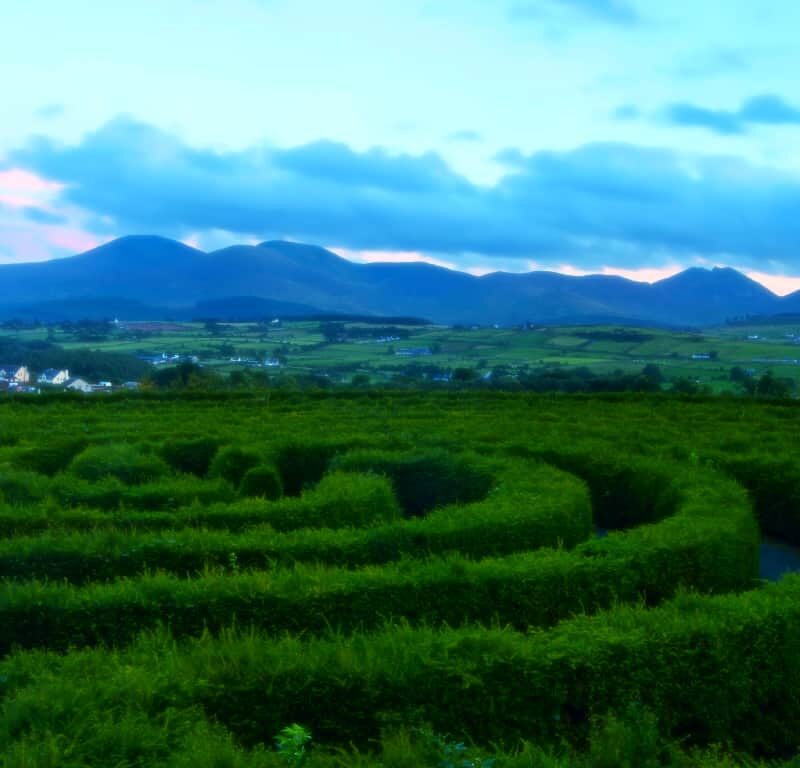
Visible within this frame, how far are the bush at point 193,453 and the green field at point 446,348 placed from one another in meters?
23.9

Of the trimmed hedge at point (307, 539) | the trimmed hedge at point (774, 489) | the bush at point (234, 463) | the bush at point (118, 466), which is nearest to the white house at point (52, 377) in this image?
the bush at point (118, 466)

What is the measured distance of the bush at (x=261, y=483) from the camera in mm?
18250

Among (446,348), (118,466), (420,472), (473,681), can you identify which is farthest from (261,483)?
(446,348)

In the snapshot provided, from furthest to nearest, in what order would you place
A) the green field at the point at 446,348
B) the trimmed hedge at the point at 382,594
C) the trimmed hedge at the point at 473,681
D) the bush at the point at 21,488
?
the green field at the point at 446,348 < the bush at the point at 21,488 < the trimmed hedge at the point at 382,594 < the trimmed hedge at the point at 473,681

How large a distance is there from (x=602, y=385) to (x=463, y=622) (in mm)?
28276

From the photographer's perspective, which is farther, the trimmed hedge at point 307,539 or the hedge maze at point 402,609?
the trimmed hedge at point 307,539

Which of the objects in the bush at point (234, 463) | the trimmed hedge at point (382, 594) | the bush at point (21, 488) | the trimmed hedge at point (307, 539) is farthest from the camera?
the bush at point (234, 463)

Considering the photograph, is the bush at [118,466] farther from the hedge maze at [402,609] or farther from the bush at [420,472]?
the bush at [420,472]

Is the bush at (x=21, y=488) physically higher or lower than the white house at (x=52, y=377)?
lower

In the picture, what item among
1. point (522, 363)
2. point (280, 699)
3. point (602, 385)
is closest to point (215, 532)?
point (280, 699)

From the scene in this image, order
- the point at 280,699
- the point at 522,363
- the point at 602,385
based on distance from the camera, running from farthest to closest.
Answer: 1. the point at 522,363
2. the point at 602,385
3. the point at 280,699

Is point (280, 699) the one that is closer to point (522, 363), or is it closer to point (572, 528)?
point (572, 528)

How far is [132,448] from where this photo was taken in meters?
20.2

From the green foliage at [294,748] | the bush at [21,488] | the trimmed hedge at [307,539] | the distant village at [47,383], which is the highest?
the distant village at [47,383]
